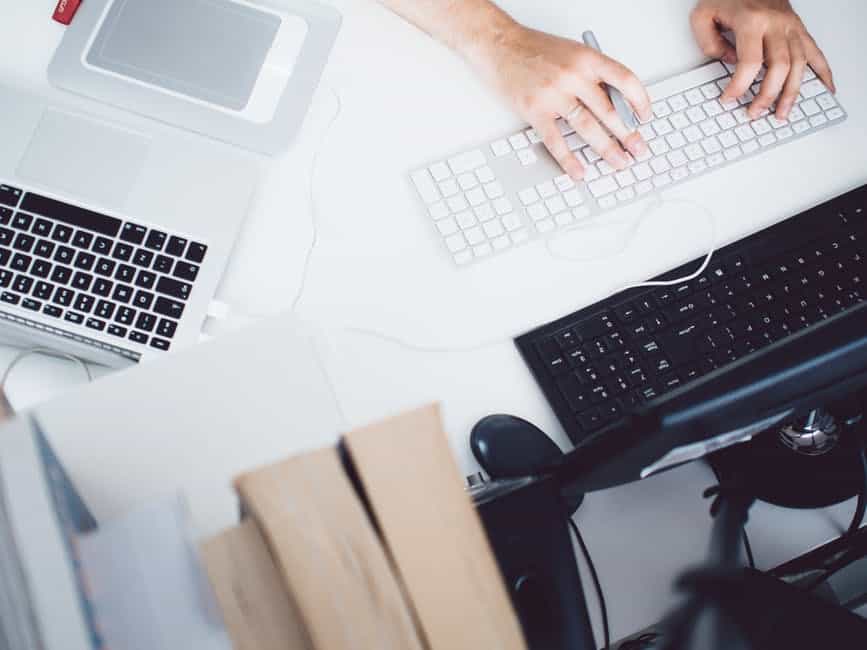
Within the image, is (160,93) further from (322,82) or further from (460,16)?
(460,16)

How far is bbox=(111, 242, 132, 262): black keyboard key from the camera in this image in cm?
79

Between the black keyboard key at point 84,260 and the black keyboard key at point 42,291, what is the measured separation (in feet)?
0.10

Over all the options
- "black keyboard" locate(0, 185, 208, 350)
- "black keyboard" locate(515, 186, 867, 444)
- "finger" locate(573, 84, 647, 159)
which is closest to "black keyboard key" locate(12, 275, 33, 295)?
"black keyboard" locate(0, 185, 208, 350)

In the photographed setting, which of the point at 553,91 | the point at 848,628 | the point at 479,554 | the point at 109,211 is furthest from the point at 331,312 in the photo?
the point at 848,628

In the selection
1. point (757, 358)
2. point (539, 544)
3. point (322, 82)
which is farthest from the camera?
point (322, 82)

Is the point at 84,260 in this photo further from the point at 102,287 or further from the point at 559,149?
the point at 559,149

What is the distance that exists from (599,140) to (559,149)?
1.7 inches

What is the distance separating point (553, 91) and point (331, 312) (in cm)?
33

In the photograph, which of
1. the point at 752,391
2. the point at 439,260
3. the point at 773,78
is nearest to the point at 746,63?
the point at 773,78

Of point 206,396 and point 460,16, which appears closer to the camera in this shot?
point 206,396

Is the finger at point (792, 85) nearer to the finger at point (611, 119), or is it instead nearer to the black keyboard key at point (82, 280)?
the finger at point (611, 119)

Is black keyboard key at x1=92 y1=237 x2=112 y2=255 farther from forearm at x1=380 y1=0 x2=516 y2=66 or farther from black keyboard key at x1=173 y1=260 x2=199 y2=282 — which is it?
forearm at x1=380 y1=0 x2=516 y2=66

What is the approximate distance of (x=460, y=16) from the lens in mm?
937

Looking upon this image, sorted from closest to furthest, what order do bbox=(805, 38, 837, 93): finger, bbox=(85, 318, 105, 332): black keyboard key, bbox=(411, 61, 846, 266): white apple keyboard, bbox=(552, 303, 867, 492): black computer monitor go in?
bbox=(552, 303, 867, 492): black computer monitor, bbox=(85, 318, 105, 332): black keyboard key, bbox=(411, 61, 846, 266): white apple keyboard, bbox=(805, 38, 837, 93): finger
